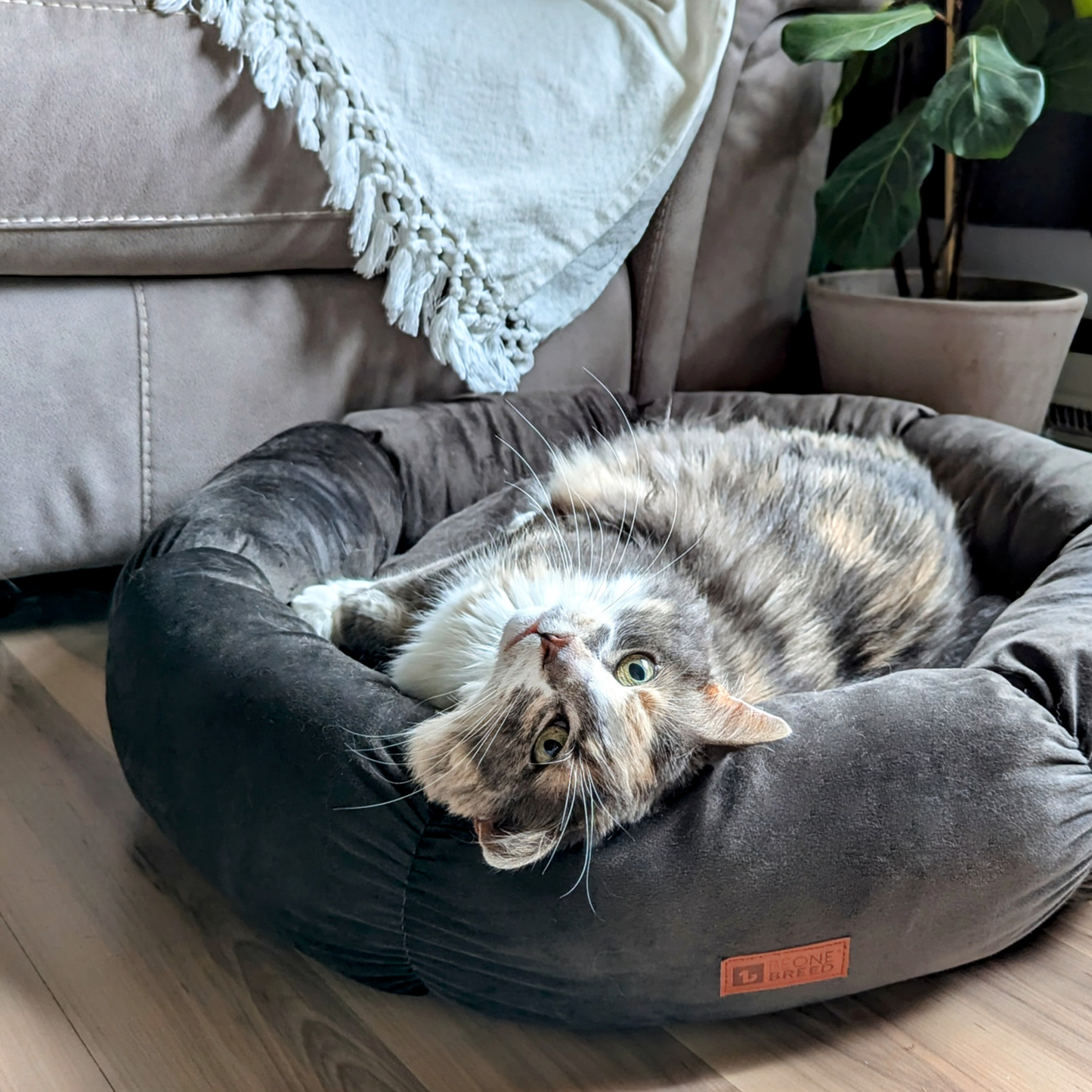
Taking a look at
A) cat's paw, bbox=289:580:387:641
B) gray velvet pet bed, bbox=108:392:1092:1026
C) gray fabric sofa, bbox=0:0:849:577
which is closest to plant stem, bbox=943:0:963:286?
gray fabric sofa, bbox=0:0:849:577

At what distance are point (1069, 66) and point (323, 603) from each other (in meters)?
1.72

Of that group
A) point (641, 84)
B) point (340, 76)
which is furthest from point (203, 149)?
point (641, 84)

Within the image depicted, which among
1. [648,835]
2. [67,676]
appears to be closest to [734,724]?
[648,835]

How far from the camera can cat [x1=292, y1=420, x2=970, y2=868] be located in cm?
101

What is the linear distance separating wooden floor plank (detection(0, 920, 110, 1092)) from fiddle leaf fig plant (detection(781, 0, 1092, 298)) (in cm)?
182

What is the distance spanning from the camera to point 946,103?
1861mm

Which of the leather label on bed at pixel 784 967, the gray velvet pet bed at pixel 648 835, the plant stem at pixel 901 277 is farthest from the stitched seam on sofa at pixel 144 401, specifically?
the plant stem at pixel 901 277

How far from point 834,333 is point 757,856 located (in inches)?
59.4

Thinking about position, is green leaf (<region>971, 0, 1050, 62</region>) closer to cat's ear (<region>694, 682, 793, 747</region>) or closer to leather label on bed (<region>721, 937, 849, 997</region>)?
cat's ear (<region>694, 682, 793, 747</region>)

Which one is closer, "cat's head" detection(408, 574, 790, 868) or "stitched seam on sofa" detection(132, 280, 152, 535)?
"cat's head" detection(408, 574, 790, 868)

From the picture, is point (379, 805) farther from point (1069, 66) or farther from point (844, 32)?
point (1069, 66)

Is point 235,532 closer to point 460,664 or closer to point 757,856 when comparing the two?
point 460,664

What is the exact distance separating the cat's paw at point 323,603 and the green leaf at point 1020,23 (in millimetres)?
1613

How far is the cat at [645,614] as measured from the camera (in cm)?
101
